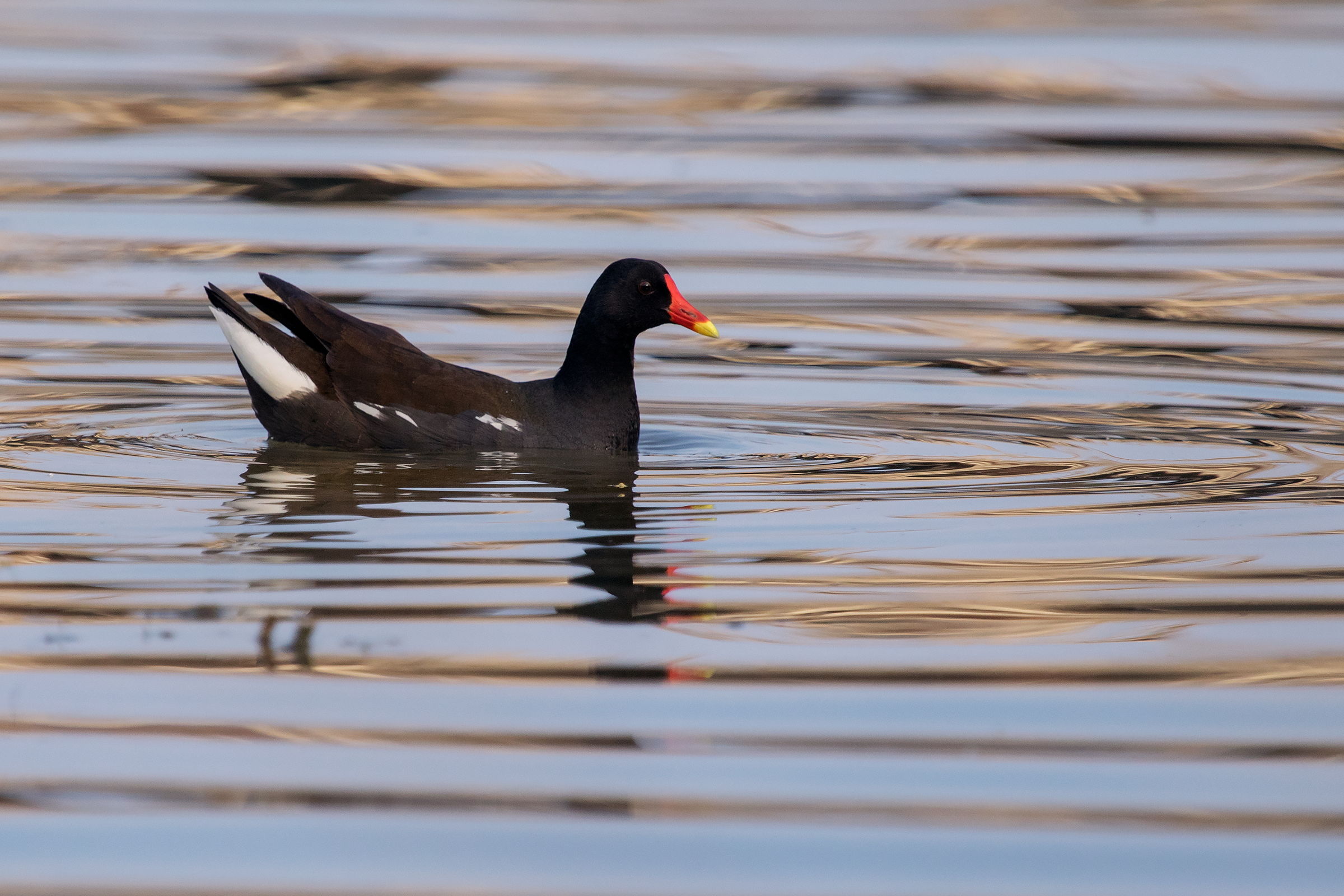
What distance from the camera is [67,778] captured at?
14.4 feet

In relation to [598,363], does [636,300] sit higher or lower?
higher

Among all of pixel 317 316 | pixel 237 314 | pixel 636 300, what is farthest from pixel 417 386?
pixel 636 300

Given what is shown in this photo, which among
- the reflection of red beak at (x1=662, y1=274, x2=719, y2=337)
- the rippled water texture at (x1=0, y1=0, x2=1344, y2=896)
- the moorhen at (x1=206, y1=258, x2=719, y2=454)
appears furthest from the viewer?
the reflection of red beak at (x1=662, y1=274, x2=719, y2=337)

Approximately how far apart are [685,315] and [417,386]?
1115 mm

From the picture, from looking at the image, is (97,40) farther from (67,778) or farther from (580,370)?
(67,778)

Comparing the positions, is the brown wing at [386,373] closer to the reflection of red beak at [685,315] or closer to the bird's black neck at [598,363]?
the bird's black neck at [598,363]

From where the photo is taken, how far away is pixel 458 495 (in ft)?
24.2

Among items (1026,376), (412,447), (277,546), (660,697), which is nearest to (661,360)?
(1026,376)

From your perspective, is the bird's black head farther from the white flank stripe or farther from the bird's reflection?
the white flank stripe

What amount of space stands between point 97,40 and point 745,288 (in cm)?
900

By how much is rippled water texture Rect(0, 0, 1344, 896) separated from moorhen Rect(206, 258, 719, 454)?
152mm

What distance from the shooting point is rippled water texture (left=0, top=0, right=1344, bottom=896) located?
423cm

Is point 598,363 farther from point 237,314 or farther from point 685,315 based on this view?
point 237,314

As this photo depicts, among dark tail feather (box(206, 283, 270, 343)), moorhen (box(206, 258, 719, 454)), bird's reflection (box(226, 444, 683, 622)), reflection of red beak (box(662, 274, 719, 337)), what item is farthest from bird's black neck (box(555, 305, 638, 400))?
dark tail feather (box(206, 283, 270, 343))
